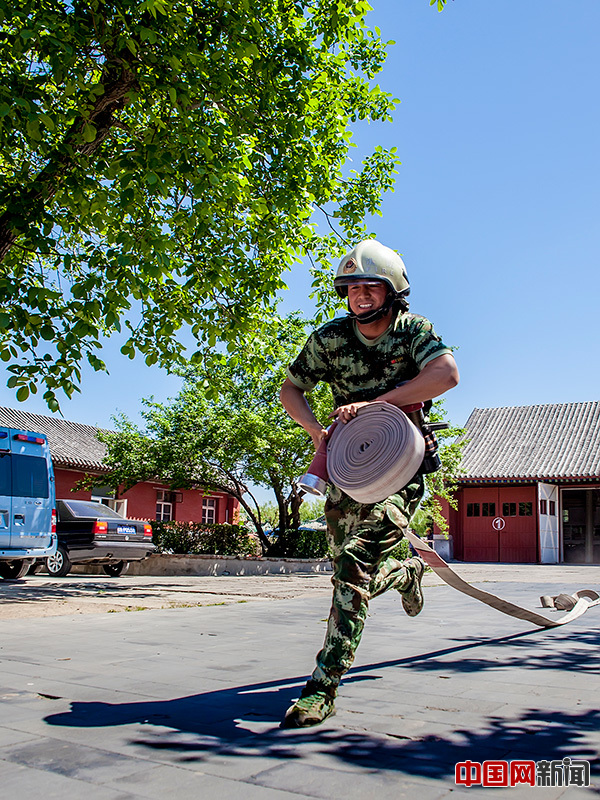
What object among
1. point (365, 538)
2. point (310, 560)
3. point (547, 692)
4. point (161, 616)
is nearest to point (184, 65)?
point (161, 616)

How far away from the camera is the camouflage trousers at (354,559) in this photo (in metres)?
2.94

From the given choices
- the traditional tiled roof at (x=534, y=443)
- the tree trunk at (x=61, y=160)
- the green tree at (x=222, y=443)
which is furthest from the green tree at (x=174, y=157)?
the traditional tiled roof at (x=534, y=443)

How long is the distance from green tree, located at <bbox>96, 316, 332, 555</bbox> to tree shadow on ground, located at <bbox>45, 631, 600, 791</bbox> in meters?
14.5

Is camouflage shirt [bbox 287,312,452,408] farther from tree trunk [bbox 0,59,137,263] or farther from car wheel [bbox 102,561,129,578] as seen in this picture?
car wheel [bbox 102,561,129,578]

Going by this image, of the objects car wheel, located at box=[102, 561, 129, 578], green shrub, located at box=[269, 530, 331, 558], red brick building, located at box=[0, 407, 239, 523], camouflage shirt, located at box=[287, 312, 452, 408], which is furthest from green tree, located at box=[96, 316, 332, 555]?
camouflage shirt, located at box=[287, 312, 452, 408]

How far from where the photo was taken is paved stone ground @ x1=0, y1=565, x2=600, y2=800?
7.41 ft

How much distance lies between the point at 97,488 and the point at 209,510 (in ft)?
25.5

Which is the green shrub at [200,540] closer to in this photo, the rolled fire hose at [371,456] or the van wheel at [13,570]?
the van wheel at [13,570]

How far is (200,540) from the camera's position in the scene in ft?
66.7

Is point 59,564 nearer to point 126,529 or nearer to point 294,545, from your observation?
point 126,529

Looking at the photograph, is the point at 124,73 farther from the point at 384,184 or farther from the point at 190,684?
the point at 190,684

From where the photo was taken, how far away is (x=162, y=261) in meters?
6.94

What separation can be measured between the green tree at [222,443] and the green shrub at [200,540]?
0.81m

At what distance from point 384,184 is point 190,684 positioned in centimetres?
930
